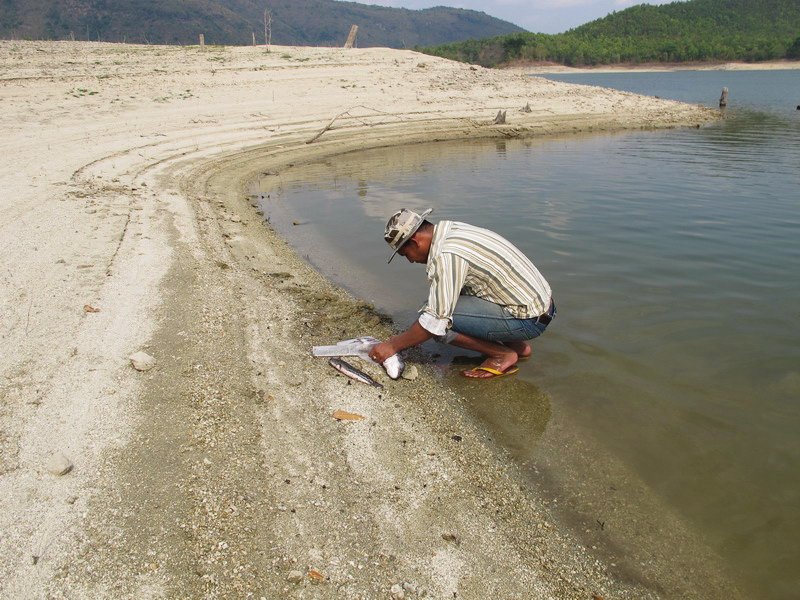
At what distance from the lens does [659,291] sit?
672 centimetres

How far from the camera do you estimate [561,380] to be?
16.0 feet

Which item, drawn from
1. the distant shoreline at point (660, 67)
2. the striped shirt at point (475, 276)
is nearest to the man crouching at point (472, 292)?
the striped shirt at point (475, 276)

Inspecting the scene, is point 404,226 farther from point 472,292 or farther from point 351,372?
point 351,372

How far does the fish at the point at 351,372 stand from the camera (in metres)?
4.46

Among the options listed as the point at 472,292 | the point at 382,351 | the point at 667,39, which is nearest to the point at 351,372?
the point at 382,351

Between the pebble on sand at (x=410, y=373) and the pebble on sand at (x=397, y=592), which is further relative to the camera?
the pebble on sand at (x=410, y=373)

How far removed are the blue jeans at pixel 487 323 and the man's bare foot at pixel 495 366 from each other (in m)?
0.22

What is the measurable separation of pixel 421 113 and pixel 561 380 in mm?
19071

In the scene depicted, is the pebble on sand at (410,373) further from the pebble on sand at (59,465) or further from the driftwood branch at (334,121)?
the driftwood branch at (334,121)

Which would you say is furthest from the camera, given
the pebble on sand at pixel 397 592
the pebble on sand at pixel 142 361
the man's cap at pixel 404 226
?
the pebble on sand at pixel 142 361

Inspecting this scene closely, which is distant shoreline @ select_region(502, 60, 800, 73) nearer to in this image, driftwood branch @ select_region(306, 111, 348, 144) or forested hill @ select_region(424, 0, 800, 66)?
forested hill @ select_region(424, 0, 800, 66)

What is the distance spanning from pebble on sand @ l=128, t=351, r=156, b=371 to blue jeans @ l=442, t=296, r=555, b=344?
2.31 m

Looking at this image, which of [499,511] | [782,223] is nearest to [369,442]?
[499,511]

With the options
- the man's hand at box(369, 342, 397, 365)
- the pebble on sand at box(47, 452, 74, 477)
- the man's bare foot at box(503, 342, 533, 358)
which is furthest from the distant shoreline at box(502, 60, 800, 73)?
the pebble on sand at box(47, 452, 74, 477)
